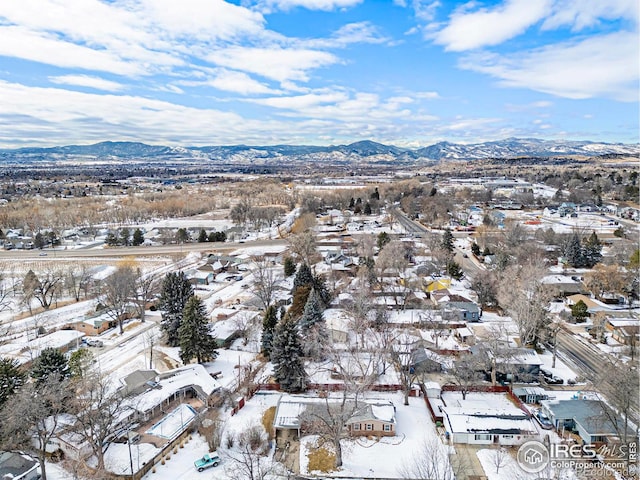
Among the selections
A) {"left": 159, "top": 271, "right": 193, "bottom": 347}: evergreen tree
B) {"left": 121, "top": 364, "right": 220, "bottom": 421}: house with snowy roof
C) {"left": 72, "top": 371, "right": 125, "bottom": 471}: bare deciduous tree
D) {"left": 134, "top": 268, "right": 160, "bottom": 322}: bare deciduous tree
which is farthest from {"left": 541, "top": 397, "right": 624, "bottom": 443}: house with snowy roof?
{"left": 134, "top": 268, "right": 160, "bottom": 322}: bare deciduous tree

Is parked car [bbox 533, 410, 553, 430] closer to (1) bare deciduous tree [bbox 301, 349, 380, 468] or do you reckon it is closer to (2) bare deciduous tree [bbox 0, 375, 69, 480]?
(1) bare deciduous tree [bbox 301, 349, 380, 468]

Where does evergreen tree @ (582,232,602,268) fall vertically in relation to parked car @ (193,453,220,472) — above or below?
above

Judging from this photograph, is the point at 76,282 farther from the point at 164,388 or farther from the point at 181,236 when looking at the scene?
the point at 164,388

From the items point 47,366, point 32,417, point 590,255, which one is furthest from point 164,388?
point 590,255

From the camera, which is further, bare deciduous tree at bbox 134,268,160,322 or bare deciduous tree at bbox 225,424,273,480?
bare deciduous tree at bbox 134,268,160,322

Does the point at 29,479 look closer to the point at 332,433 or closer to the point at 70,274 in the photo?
the point at 332,433

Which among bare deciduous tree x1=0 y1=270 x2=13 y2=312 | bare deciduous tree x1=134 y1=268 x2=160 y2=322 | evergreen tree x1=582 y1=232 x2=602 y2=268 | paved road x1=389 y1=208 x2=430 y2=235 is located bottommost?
bare deciduous tree x1=0 y1=270 x2=13 y2=312
